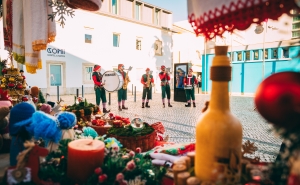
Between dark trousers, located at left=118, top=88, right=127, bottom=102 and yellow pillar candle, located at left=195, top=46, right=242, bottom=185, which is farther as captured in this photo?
dark trousers, located at left=118, top=88, right=127, bottom=102

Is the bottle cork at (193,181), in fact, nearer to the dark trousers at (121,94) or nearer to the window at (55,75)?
the dark trousers at (121,94)

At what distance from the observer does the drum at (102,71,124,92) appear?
7.97 m

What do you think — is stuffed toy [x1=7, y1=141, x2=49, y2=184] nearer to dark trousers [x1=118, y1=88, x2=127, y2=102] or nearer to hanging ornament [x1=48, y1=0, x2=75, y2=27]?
hanging ornament [x1=48, y1=0, x2=75, y2=27]

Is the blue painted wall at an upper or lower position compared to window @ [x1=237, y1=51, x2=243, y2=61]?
lower

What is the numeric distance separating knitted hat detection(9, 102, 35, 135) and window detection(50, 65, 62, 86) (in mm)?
14925

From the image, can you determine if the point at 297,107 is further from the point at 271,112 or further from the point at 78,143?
the point at 78,143

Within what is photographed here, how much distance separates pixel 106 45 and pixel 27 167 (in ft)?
56.1

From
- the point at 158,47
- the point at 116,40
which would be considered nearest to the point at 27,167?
the point at 116,40

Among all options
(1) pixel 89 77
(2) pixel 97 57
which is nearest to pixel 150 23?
(2) pixel 97 57

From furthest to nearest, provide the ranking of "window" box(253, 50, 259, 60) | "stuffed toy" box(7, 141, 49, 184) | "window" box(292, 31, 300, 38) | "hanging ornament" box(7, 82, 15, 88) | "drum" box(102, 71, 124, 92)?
1. "window" box(253, 50, 259, 60)
2. "drum" box(102, 71, 124, 92)
3. "hanging ornament" box(7, 82, 15, 88)
4. "stuffed toy" box(7, 141, 49, 184)
5. "window" box(292, 31, 300, 38)

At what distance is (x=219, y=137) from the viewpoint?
70 cm

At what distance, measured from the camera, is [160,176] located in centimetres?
102

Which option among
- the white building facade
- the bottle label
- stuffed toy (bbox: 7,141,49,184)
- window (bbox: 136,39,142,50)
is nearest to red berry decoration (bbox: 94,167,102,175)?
stuffed toy (bbox: 7,141,49,184)

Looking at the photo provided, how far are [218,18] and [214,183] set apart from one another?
1.70ft
